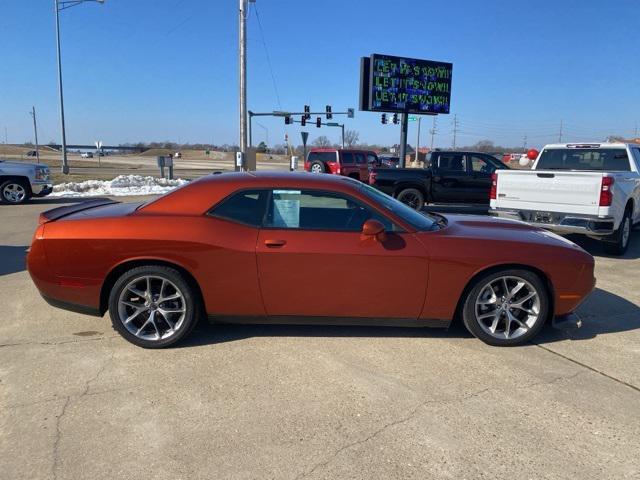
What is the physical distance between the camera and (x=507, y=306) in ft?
13.4

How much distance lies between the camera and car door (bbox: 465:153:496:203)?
12672 millimetres

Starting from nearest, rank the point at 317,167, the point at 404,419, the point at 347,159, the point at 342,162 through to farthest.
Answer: the point at 404,419, the point at 342,162, the point at 347,159, the point at 317,167

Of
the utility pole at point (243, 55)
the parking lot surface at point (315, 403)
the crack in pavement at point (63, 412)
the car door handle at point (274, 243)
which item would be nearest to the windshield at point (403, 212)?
the parking lot surface at point (315, 403)

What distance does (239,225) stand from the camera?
397 centimetres

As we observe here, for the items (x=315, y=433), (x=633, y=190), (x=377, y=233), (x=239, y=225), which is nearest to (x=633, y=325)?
(x=377, y=233)

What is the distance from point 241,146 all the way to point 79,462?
1881 cm

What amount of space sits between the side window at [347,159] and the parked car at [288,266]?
59.6 feet

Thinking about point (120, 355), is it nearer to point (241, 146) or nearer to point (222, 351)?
point (222, 351)

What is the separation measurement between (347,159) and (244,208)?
18624 millimetres

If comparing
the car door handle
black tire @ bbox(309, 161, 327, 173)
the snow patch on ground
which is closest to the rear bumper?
the car door handle

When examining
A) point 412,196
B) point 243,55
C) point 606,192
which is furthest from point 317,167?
point 606,192

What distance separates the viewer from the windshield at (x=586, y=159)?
901 cm

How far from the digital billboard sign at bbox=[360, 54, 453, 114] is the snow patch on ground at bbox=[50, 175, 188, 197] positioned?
873 centimetres

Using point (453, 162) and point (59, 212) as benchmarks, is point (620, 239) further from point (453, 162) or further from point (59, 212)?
point (59, 212)
